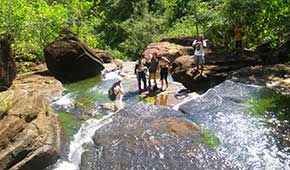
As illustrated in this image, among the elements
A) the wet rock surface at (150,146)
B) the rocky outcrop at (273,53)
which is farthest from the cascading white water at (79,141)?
the rocky outcrop at (273,53)

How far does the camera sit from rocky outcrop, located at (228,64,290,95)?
1653 cm

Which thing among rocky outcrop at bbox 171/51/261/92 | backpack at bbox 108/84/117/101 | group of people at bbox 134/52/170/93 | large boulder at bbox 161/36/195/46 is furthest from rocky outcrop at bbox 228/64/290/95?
large boulder at bbox 161/36/195/46

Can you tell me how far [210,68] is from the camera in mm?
18969

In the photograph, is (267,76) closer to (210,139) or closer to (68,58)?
(210,139)

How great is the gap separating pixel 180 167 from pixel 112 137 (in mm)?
2786

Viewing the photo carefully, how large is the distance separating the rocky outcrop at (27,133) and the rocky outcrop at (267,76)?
8.64 m

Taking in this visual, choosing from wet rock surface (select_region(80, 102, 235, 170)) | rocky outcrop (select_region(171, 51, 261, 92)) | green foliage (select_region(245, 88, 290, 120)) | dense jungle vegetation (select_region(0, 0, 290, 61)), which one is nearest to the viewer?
wet rock surface (select_region(80, 102, 235, 170))

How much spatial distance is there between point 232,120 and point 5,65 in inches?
455

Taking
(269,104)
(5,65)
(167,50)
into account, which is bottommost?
(269,104)

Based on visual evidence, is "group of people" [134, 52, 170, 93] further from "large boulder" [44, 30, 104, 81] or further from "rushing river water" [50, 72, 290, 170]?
"large boulder" [44, 30, 104, 81]

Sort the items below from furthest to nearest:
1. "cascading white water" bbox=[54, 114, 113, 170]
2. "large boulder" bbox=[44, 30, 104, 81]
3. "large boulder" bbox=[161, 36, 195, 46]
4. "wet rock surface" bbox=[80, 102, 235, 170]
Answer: "large boulder" bbox=[161, 36, 195, 46] → "large boulder" bbox=[44, 30, 104, 81] → "cascading white water" bbox=[54, 114, 113, 170] → "wet rock surface" bbox=[80, 102, 235, 170]

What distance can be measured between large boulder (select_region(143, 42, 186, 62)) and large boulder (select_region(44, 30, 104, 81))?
13.2 ft

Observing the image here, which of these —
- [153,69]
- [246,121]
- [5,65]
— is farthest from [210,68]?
[5,65]

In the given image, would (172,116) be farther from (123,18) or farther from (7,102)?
(123,18)
